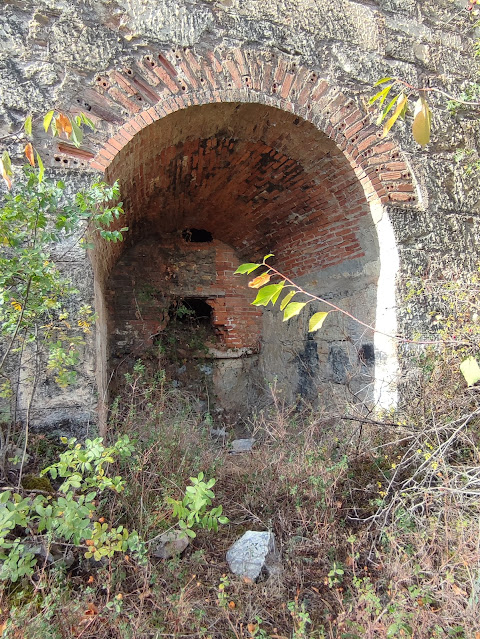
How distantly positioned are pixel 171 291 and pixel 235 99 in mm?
2681

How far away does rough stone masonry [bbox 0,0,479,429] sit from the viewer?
3.18 metres

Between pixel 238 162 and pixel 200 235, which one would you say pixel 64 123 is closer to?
pixel 238 162

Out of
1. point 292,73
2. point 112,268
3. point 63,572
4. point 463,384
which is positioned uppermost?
point 292,73

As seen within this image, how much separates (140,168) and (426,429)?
3119 mm

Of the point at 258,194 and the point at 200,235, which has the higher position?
the point at 258,194

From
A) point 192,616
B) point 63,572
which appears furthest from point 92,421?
point 192,616

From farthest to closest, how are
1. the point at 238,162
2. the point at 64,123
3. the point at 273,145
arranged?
the point at 238,162 < the point at 273,145 < the point at 64,123

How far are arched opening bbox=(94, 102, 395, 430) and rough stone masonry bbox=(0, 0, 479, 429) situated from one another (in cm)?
2

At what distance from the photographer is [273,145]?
414cm

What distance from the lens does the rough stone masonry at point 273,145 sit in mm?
3182

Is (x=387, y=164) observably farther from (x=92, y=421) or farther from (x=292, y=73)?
(x=92, y=421)

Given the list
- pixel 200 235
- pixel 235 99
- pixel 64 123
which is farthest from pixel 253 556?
pixel 200 235

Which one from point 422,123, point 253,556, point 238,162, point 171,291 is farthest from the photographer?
point 171,291

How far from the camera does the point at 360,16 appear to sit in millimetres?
4145
